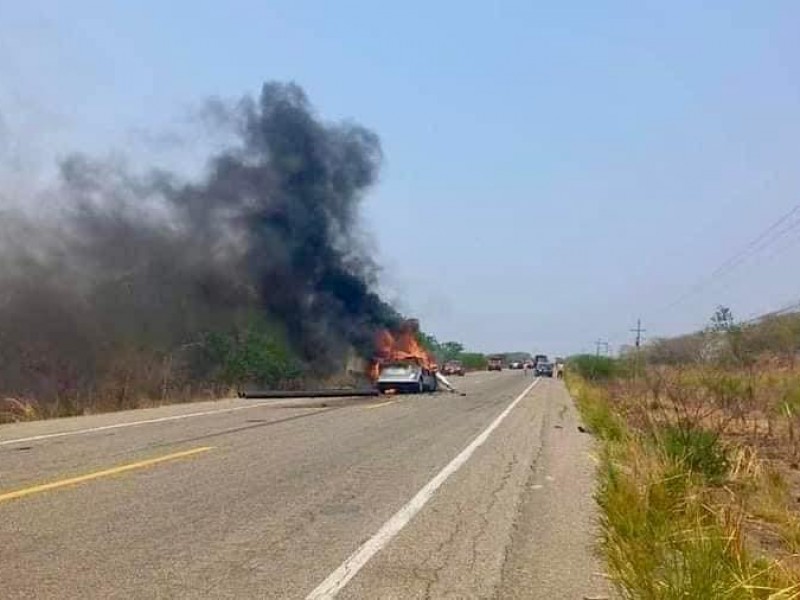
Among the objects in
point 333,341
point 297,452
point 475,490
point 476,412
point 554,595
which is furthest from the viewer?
point 333,341

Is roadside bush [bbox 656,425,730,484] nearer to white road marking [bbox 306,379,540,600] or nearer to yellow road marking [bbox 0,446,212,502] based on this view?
A: white road marking [bbox 306,379,540,600]

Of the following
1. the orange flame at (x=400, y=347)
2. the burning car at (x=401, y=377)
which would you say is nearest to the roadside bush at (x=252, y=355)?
the orange flame at (x=400, y=347)

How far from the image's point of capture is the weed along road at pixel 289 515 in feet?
22.5

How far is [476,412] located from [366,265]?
2235 centimetres

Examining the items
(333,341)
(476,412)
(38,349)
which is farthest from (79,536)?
(333,341)

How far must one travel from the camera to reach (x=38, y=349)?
34.0m

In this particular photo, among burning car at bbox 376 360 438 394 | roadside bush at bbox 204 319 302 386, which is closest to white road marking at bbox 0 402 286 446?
burning car at bbox 376 360 438 394

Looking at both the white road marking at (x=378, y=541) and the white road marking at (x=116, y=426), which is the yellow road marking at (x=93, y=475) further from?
the white road marking at (x=378, y=541)

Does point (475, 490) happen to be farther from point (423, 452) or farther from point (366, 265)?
point (366, 265)

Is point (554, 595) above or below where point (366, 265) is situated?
below

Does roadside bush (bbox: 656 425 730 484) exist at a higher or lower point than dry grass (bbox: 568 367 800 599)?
higher

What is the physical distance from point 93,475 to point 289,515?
3.48 m

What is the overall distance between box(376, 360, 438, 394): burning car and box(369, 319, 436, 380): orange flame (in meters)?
2.32

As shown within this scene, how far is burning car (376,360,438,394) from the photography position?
41344 millimetres
